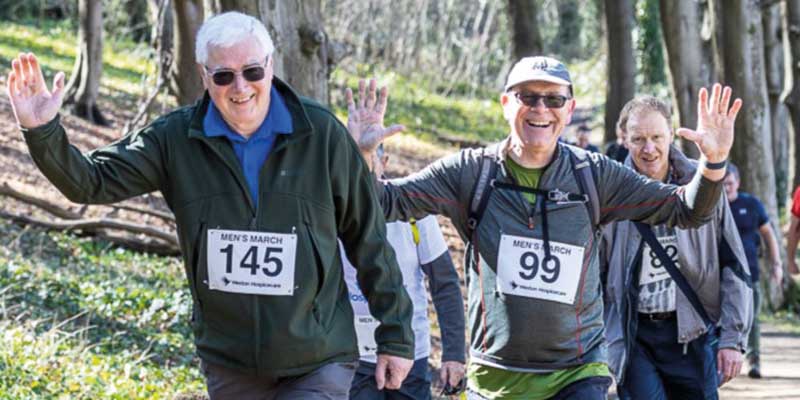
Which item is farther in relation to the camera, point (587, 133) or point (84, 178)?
point (587, 133)

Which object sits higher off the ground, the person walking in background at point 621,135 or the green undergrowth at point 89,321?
the person walking in background at point 621,135

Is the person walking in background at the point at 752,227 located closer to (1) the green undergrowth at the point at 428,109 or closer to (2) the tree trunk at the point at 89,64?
(2) the tree trunk at the point at 89,64

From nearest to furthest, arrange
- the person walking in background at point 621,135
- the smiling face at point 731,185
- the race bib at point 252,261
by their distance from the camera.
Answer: the race bib at point 252,261
the person walking in background at point 621,135
the smiling face at point 731,185

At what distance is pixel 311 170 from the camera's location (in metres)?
4.85

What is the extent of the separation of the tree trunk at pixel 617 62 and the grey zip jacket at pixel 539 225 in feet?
49.8

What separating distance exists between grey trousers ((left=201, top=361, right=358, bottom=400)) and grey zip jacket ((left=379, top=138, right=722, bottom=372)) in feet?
2.98

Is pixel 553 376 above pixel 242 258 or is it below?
below

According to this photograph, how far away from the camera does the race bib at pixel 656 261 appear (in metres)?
7.00

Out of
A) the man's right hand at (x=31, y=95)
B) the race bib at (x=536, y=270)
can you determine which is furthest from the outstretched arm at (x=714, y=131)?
the man's right hand at (x=31, y=95)

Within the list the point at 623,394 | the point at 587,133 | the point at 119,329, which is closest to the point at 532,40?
the point at 587,133

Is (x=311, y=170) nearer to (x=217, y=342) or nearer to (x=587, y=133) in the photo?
(x=217, y=342)

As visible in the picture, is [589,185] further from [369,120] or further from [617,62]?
[617,62]

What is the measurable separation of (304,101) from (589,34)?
50.3m

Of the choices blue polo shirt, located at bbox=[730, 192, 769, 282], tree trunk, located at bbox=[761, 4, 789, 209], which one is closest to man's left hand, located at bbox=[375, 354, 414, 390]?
blue polo shirt, located at bbox=[730, 192, 769, 282]
